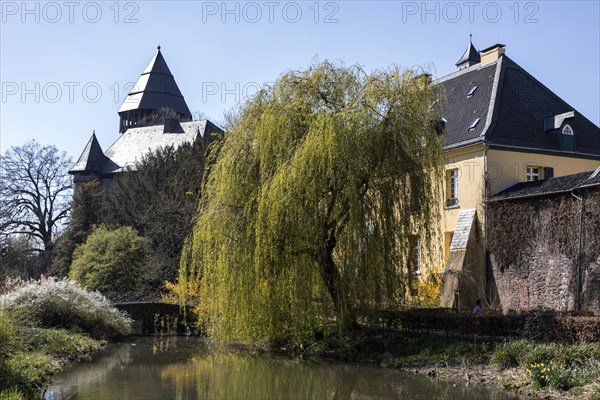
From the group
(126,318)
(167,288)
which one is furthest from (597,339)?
(167,288)

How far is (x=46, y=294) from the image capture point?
71.2 ft

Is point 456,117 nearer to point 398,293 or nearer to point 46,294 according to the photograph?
point 398,293

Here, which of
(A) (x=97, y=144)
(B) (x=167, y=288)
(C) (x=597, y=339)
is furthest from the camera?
(A) (x=97, y=144)

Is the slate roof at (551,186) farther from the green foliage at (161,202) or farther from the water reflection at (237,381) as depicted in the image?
the green foliage at (161,202)

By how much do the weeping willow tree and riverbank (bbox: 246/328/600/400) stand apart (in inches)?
33.2

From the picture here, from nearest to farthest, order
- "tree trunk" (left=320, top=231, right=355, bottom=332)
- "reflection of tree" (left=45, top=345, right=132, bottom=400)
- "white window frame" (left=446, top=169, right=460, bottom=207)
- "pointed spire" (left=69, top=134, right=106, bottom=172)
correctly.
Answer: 1. "reflection of tree" (left=45, top=345, right=132, bottom=400)
2. "tree trunk" (left=320, top=231, right=355, bottom=332)
3. "white window frame" (left=446, top=169, right=460, bottom=207)
4. "pointed spire" (left=69, top=134, right=106, bottom=172)

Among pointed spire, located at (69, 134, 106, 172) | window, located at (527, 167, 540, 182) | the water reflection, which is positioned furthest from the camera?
pointed spire, located at (69, 134, 106, 172)

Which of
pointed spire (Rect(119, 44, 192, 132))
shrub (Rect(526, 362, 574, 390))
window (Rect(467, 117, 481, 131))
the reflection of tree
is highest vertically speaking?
pointed spire (Rect(119, 44, 192, 132))

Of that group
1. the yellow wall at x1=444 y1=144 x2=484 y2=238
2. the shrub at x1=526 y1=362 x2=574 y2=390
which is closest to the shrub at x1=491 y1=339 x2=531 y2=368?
the shrub at x1=526 y1=362 x2=574 y2=390

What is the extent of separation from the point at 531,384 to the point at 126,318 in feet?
55.3

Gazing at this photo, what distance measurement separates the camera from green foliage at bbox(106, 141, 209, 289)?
32781mm

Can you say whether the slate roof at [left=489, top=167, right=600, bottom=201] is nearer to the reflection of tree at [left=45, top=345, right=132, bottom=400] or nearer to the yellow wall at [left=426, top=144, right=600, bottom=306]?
the yellow wall at [left=426, top=144, right=600, bottom=306]

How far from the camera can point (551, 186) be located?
21938mm

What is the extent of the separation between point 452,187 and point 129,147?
110 feet
